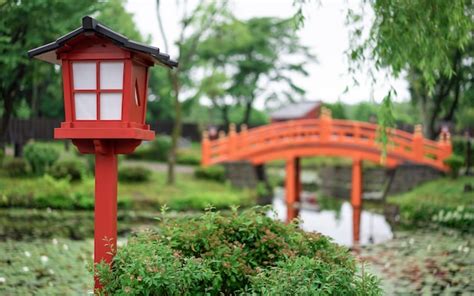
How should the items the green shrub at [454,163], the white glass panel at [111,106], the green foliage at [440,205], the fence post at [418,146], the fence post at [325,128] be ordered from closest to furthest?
the white glass panel at [111,106] < the green foliage at [440,205] < the green shrub at [454,163] < the fence post at [418,146] < the fence post at [325,128]

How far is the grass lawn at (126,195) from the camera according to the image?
49.8 feet

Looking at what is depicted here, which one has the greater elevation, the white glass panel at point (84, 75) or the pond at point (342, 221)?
the white glass panel at point (84, 75)

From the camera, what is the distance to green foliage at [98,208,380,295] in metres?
4.92

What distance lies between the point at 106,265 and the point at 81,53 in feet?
6.99

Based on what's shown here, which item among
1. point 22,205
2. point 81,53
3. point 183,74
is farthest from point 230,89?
point 81,53

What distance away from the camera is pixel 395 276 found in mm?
9008

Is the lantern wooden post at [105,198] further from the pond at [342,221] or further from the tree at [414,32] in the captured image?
the pond at [342,221]

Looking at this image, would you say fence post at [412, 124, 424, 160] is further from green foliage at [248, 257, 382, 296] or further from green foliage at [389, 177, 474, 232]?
green foliage at [248, 257, 382, 296]

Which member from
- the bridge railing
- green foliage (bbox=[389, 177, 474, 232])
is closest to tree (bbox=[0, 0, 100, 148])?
the bridge railing

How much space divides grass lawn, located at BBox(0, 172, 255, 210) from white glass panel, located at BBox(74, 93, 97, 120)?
8397mm

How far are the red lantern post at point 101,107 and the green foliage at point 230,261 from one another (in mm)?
476

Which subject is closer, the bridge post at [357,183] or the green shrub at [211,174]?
the bridge post at [357,183]

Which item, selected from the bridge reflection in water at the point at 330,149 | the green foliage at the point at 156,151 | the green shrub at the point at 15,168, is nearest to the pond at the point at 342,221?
the bridge reflection in water at the point at 330,149

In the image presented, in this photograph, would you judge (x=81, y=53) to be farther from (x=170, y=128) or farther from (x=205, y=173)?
(x=170, y=128)
